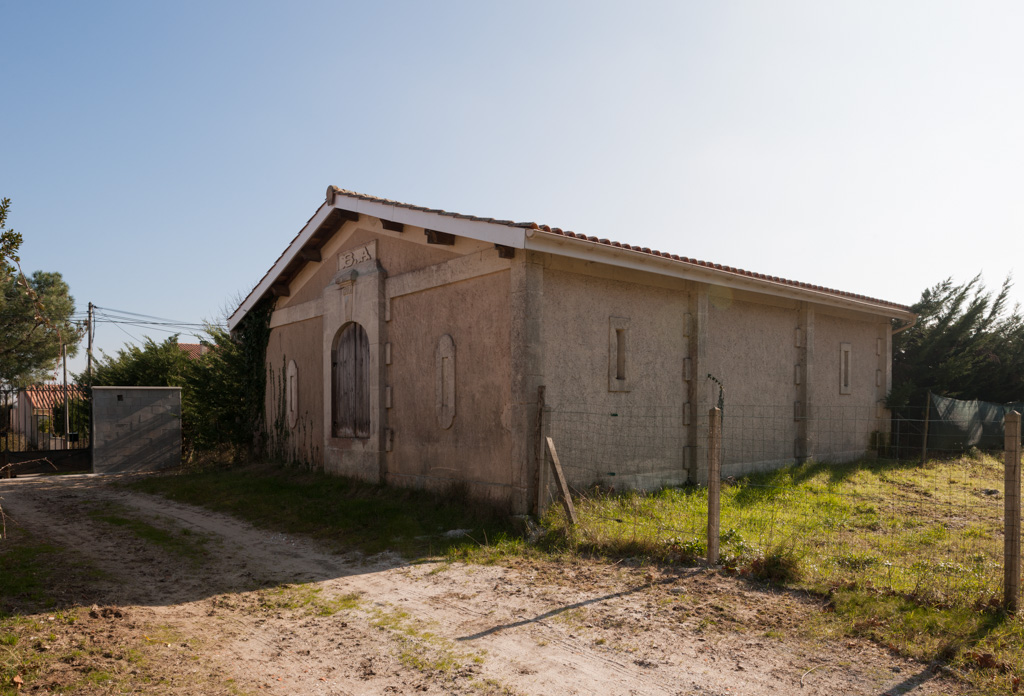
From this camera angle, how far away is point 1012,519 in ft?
16.5

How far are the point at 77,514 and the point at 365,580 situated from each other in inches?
240

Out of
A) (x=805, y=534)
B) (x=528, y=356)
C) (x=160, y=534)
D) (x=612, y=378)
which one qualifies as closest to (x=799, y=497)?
(x=805, y=534)

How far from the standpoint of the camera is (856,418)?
14.7 m

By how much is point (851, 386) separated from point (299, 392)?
11.5m

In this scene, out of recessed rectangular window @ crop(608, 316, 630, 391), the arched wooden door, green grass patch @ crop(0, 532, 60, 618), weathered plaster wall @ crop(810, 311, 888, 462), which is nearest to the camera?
green grass patch @ crop(0, 532, 60, 618)

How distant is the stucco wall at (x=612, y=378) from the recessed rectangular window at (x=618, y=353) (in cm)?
2

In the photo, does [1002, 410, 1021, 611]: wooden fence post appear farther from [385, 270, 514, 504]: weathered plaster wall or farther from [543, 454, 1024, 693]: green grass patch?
[385, 270, 514, 504]: weathered plaster wall

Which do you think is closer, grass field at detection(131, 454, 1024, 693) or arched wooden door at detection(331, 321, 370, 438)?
grass field at detection(131, 454, 1024, 693)

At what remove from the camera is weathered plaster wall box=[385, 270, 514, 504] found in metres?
8.80

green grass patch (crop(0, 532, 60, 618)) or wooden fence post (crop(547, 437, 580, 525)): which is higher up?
wooden fence post (crop(547, 437, 580, 525))

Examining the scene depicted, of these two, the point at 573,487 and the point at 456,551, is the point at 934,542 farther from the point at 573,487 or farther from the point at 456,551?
the point at 456,551

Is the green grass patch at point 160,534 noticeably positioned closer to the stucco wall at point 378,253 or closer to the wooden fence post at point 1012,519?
the stucco wall at point 378,253

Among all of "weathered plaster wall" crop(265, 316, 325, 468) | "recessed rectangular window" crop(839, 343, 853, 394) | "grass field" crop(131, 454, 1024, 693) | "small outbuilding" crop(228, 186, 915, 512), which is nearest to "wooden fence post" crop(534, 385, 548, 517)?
"small outbuilding" crop(228, 186, 915, 512)

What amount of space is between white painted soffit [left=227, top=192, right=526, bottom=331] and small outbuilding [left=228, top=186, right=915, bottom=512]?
0.03m
